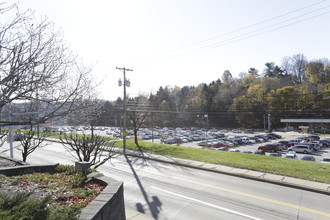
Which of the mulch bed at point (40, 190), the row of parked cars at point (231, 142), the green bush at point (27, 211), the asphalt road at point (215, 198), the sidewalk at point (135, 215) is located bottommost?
the row of parked cars at point (231, 142)

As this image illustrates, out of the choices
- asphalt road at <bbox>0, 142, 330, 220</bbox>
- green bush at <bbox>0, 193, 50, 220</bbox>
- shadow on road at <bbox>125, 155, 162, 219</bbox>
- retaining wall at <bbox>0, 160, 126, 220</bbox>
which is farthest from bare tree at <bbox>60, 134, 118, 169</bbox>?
green bush at <bbox>0, 193, 50, 220</bbox>

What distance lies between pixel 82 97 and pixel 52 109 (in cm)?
83

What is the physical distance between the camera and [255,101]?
63406mm

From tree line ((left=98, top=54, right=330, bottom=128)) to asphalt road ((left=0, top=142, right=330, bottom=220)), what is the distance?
36.3 m

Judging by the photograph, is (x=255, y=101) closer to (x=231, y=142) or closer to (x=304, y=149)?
(x=231, y=142)

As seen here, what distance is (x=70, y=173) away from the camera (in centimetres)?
897

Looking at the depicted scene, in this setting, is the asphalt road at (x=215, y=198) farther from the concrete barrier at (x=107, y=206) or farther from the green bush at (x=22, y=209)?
the green bush at (x=22, y=209)

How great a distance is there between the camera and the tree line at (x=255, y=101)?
5684cm

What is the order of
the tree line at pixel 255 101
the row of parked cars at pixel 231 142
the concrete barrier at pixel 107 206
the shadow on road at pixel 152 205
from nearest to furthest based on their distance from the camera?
the concrete barrier at pixel 107 206 → the shadow on road at pixel 152 205 → the row of parked cars at pixel 231 142 → the tree line at pixel 255 101

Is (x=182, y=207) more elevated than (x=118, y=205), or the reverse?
(x=118, y=205)

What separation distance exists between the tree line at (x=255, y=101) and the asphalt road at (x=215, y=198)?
36336 mm

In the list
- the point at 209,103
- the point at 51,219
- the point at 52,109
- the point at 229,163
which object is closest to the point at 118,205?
the point at 51,219

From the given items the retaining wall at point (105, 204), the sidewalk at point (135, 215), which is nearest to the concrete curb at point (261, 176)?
the sidewalk at point (135, 215)

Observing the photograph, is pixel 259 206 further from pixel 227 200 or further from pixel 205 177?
pixel 205 177
